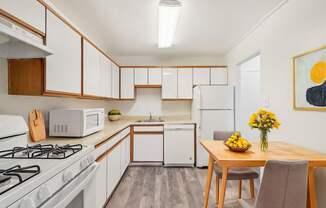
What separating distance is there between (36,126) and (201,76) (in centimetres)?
337

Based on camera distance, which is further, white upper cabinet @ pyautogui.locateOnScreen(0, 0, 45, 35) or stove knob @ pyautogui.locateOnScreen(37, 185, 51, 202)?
white upper cabinet @ pyautogui.locateOnScreen(0, 0, 45, 35)

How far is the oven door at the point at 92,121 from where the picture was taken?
2.30 meters

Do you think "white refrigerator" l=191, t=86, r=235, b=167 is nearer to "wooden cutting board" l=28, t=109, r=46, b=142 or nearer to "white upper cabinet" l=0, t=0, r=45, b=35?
"wooden cutting board" l=28, t=109, r=46, b=142

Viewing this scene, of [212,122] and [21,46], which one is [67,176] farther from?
[212,122]

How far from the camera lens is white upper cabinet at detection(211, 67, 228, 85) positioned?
4.45 metres

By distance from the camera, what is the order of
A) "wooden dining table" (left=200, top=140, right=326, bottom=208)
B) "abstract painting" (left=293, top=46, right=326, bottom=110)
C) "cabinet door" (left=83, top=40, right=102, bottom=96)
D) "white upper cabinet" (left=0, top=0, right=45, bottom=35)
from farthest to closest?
"cabinet door" (left=83, top=40, right=102, bottom=96), "abstract painting" (left=293, top=46, right=326, bottom=110), "wooden dining table" (left=200, top=140, right=326, bottom=208), "white upper cabinet" (left=0, top=0, right=45, bottom=35)

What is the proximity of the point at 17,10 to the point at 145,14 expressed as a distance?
1.52m

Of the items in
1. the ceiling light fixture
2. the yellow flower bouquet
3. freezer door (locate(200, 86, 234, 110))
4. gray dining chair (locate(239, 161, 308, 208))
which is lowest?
gray dining chair (locate(239, 161, 308, 208))

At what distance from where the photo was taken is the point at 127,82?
4.47 metres

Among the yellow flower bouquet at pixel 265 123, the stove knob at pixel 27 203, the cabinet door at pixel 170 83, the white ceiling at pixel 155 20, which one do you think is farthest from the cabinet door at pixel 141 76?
the stove knob at pixel 27 203

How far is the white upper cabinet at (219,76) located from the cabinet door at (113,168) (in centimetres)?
263

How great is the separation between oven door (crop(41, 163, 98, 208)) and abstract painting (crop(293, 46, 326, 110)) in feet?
6.69

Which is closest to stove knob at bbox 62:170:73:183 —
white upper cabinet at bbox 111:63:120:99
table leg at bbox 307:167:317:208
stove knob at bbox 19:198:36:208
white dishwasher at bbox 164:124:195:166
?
stove knob at bbox 19:198:36:208

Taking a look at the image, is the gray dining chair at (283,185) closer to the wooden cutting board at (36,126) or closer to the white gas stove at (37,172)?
the white gas stove at (37,172)
